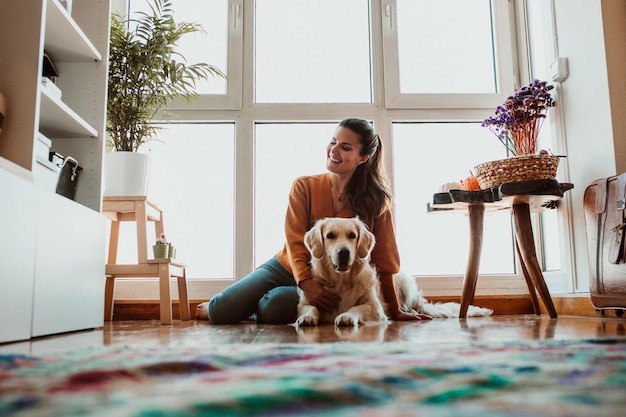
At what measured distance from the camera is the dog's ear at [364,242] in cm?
239

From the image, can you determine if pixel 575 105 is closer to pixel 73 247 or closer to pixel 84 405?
pixel 73 247

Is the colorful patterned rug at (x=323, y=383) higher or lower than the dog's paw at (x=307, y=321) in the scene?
higher

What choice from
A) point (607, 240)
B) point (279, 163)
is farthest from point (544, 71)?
point (279, 163)

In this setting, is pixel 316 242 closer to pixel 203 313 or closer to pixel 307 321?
pixel 307 321

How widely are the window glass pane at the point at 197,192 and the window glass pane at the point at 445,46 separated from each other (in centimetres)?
128

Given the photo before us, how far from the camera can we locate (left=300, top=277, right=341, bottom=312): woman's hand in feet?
7.63

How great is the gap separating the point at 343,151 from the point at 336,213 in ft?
0.98

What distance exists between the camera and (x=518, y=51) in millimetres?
3740

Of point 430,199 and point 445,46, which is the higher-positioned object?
point 445,46

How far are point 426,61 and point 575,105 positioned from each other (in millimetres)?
1087

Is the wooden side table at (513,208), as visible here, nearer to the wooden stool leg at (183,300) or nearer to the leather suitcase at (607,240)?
the leather suitcase at (607,240)

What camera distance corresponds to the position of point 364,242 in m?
2.40

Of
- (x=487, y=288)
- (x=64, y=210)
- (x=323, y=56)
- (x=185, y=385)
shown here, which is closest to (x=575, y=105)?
(x=487, y=288)

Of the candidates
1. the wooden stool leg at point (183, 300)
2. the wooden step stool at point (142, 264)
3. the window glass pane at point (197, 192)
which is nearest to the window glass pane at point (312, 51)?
the window glass pane at point (197, 192)
